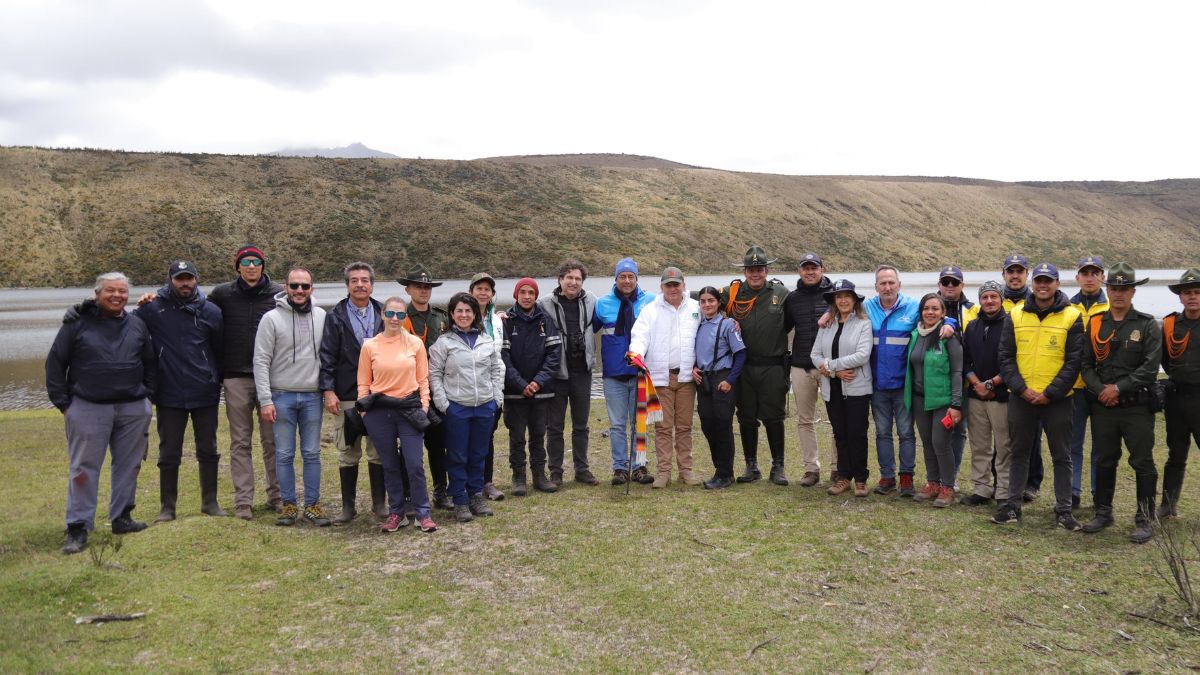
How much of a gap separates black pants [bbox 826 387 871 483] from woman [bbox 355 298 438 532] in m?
4.19

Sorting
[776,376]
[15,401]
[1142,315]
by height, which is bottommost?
[15,401]

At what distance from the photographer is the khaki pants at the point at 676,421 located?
8383mm

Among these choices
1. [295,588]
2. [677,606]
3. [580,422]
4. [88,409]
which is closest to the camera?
[677,606]

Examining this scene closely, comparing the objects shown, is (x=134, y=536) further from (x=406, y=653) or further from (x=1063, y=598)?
(x=1063, y=598)

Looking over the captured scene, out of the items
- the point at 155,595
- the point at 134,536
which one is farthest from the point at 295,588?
the point at 134,536

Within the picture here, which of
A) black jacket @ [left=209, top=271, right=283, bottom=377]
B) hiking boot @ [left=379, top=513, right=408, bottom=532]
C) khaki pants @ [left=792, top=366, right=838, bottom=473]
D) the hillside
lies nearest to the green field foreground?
hiking boot @ [left=379, top=513, right=408, bottom=532]

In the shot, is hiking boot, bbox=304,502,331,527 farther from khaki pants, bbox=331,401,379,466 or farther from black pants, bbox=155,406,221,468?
black pants, bbox=155,406,221,468

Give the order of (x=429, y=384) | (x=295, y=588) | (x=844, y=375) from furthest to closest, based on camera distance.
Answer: (x=844, y=375)
(x=429, y=384)
(x=295, y=588)

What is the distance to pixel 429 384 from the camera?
710 cm

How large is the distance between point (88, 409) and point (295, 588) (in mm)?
2520

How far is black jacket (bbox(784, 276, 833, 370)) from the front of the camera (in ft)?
26.9

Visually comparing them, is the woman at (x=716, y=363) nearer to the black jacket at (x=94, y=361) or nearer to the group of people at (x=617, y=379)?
the group of people at (x=617, y=379)

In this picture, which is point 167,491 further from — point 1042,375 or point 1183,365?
point 1183,365

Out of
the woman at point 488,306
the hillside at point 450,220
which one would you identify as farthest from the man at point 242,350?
the hillside at point 450,220
